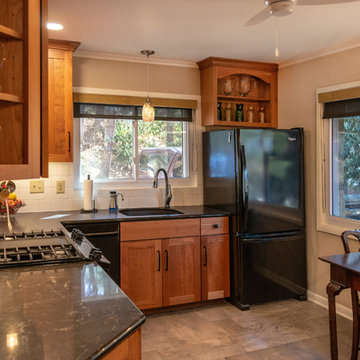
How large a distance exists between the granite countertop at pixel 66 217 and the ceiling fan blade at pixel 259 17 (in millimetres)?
1652

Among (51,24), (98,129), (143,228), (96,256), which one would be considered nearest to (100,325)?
(96,256)

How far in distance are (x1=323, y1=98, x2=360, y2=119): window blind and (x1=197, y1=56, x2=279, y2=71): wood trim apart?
80 centimetres

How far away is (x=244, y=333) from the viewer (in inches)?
125

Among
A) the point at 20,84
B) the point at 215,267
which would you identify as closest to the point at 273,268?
the point at 215,267

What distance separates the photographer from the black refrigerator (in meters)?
3.66

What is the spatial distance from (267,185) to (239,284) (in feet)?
3.07

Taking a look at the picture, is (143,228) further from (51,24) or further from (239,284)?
(51,24)

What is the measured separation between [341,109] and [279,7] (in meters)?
1.56

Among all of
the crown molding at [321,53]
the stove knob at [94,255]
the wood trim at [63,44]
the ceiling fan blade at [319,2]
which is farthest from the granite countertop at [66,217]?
the ceiling fan blade at [319,2]

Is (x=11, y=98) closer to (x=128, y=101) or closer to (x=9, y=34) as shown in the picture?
(x=9, y=34)

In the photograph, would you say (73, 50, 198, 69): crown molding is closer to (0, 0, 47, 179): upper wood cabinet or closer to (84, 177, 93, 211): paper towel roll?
(84, 177, 93, 211): paper towel roll

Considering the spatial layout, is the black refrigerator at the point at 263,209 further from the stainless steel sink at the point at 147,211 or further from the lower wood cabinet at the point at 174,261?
the stainless steel sink at the point at 147,211

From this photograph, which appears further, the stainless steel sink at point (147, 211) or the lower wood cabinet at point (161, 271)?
the stainless steel sink at point (147, 211)

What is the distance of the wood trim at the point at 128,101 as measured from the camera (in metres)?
3.83
